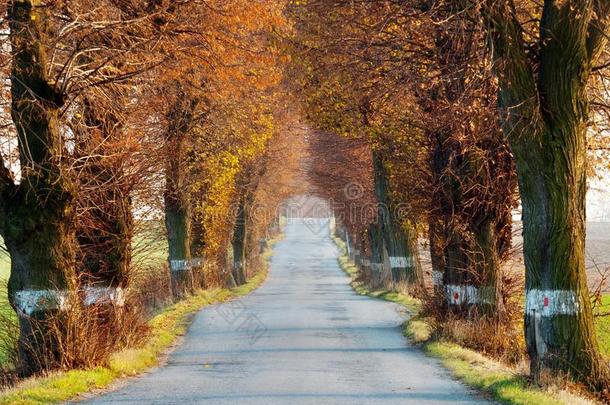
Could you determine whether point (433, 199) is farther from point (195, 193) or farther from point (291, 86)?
point (195, 193)

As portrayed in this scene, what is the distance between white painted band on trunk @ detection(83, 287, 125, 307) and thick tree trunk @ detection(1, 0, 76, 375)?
2.06 m

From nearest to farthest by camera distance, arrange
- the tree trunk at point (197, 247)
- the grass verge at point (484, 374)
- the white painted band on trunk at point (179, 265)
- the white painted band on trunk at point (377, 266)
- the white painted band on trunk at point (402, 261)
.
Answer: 1. the grass verge at point (484, 374)
2. the white painted band on trunk at point (179, 265)
3. the tree trunk at point (197, 247)
4. the white painted band on trunk at point (402, 261)
5. the white painted band on trunk at point (377, 266)

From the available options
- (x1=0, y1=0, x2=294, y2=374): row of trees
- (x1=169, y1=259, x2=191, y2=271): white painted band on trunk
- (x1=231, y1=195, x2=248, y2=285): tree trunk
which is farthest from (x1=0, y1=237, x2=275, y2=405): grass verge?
(x1=231, y1=195, x2=248, y2=285): tree trunk

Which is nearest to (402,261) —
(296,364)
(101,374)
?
(296,364)

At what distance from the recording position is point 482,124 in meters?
18.4

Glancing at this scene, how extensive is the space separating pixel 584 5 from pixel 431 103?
7966 mm

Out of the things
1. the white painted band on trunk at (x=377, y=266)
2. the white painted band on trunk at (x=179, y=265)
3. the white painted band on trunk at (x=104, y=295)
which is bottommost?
the white painted band on trunk at (x=377, y=266)

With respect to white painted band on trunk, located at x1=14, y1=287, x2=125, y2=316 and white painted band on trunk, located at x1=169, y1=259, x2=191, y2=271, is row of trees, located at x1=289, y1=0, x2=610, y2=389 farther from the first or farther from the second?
white painted band on trunk, located at x1=169, y1=259, x2=191, y2=271

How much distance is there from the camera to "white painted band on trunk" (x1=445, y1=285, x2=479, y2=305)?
20406mm

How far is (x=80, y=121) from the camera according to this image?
15570 mm

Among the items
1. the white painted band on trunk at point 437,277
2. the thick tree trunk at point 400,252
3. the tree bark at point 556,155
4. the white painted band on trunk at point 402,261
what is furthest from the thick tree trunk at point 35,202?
the white painted band on trunk at point 402,261

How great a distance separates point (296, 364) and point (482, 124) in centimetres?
600

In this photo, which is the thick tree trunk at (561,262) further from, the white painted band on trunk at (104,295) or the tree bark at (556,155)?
the white painted band on trunk at (104,295)

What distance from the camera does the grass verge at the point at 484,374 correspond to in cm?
1179
